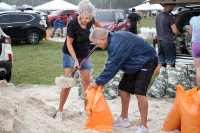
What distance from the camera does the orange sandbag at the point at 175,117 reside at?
13.4ft

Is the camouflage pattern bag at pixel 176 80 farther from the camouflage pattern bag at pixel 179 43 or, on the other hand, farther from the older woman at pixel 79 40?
the older woman at pixel 79 40

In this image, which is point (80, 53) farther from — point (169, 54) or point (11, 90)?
point (169, 54)

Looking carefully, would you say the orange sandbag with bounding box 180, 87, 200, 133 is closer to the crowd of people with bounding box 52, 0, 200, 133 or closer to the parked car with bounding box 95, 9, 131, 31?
the crowd of people with bounding box 52, 0, 200, 133

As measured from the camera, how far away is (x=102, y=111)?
3.96 m

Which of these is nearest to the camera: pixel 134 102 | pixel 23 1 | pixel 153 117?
pixel 153 117

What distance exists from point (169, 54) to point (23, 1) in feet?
278

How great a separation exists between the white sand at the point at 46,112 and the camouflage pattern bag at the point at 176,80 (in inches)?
9.5

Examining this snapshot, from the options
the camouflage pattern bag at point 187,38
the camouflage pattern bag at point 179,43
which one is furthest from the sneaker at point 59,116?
the camouflage pattern bag at point 187,38

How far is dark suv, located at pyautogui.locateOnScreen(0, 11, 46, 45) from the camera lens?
15312 mm

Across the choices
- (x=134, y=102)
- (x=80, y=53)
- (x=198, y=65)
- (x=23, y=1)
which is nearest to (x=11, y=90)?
(x=80, y=53)

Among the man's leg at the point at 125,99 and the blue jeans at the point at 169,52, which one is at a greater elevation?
the blue jeans at the point at 169,52

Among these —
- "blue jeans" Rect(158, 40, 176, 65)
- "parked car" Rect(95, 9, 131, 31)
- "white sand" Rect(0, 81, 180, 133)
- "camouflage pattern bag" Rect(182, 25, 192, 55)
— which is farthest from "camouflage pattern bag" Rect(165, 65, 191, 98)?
"parked car" Rect(95, 9, 131, 31)

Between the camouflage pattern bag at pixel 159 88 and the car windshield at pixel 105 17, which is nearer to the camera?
the camouflage pattern bag at pixel 159 88

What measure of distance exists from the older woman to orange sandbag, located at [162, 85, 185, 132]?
139 centimetres
